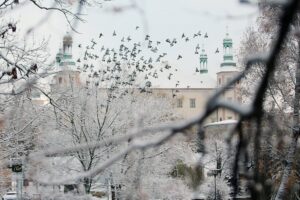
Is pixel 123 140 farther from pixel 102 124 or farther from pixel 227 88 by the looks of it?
pixel 102 124

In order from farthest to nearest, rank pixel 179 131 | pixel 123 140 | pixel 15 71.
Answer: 1. pixel 15 71
2. pixel 123 140
3. pixel 179 131

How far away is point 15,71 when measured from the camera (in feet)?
27.0

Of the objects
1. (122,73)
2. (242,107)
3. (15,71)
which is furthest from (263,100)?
(122,73)

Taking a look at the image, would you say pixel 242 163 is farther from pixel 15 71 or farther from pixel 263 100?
pixel 15 71

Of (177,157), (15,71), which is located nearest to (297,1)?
(15,71)

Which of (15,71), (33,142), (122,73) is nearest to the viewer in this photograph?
(15,71)

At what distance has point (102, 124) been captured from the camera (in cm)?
2505

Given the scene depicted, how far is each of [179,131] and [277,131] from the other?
0.30 metres

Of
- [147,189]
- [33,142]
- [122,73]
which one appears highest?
[122,73]

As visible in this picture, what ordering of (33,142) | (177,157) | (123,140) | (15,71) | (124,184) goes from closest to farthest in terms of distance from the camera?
(123,140) → (15,71) → (33,142) → (124,184) → (177,157)

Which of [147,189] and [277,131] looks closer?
[277,131]

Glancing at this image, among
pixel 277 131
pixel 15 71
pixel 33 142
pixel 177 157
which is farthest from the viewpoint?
pixel 177 157

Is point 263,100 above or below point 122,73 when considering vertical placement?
below

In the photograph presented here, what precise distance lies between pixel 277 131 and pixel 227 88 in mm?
247
